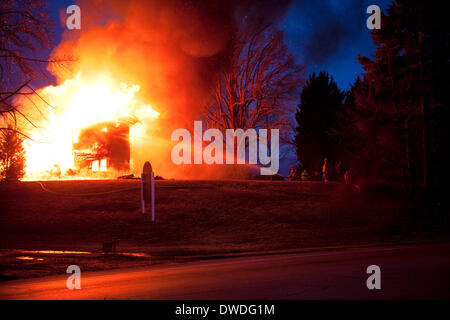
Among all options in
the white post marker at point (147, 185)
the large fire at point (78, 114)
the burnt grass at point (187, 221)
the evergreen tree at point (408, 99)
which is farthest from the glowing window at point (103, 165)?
the evergreen tree at point (408, 99)

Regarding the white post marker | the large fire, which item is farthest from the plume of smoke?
the white post marker

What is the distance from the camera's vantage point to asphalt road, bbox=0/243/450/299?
7219 millimetres

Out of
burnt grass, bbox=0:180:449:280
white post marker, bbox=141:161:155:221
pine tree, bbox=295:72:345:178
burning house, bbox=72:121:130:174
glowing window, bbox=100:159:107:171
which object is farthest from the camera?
pine tree, bbox=295:72:345:178

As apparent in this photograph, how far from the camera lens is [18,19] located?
12773 mm

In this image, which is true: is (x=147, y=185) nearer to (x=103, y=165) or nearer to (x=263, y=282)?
(x=263, y=282)

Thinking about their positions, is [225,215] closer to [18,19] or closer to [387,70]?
[18,19]

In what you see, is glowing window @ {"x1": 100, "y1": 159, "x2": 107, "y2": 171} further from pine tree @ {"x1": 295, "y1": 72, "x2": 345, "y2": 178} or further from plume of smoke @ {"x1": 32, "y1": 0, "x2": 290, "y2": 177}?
pine tree @ {"x1": 295, "y1": 72, "x2": 345, "y2": 178}

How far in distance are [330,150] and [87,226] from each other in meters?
34.2

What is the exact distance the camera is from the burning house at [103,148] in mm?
29547

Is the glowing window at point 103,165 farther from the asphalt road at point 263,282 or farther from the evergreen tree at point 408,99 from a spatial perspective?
the asphalt road at point 263,282

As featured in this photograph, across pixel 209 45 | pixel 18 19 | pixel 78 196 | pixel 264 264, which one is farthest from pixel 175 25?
pixel 264 264

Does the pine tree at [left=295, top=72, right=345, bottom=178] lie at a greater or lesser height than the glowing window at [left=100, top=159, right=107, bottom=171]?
greater

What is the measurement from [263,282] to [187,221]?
12.5 m

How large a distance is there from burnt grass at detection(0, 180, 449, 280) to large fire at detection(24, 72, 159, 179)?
161 inches
